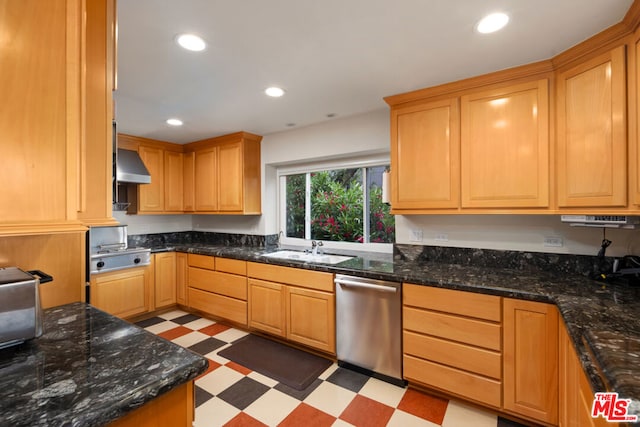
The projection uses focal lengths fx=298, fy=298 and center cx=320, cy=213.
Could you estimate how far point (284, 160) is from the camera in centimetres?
360

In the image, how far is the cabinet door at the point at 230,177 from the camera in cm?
361

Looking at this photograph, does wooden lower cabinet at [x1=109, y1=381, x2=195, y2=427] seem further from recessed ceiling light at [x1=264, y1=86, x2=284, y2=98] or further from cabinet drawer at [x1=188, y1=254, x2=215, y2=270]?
cabinet drawer at [x1=188, y1=254, x2=215, y2=270]

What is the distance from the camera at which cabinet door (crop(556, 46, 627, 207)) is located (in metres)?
1.57

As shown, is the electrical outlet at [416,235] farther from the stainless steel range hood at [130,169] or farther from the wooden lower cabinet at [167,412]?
the stainless steel range hood at [130,169]

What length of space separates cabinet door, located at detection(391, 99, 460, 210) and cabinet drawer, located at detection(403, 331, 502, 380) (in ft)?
3.18

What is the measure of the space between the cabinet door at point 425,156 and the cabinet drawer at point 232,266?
171 cm

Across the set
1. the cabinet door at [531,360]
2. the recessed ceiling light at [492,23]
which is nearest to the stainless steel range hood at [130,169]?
the recessed ceiling light at [492,23]

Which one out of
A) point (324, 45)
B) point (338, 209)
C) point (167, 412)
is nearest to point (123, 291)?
point (338, 209)

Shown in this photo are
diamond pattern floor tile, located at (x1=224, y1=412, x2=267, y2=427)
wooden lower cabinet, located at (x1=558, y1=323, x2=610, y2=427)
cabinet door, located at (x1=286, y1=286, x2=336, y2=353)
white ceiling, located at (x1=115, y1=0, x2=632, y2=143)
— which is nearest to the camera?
wooden lower cabinet, located at (x1=558, y1=323, x2=610, y2=427)

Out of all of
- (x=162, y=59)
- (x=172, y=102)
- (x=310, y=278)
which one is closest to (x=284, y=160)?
(x=172, y=102)

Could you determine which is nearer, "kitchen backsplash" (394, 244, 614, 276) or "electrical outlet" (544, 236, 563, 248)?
"kitchen backsplash" (394, 244, 614, 276)

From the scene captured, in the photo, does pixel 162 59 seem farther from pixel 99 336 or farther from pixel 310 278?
pixel 310 278

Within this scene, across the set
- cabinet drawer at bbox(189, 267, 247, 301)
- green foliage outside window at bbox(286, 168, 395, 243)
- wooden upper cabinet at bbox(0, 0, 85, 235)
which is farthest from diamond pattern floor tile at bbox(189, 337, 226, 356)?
wooden upper cabinet at bbox(0, 0, 85, 235)

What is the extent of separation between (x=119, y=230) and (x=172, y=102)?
193 cm
